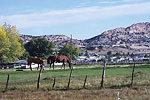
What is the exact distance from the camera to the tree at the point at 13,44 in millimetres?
108188

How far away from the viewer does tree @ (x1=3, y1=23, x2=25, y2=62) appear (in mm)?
108188

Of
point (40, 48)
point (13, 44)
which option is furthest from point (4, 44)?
point (40, 48)

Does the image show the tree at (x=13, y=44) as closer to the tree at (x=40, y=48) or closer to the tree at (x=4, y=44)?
the tree at (x=4, y=44)

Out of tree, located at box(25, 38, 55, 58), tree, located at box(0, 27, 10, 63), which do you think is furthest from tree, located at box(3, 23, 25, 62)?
tree, located at box(25, 38, 55, 58)

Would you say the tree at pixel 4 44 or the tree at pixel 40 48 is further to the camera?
the tree at pixel 40 48

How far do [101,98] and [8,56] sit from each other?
87.7 metres

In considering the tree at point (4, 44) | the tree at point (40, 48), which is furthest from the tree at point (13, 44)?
the tree at point (40, 48)

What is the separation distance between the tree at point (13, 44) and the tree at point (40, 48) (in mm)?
30632

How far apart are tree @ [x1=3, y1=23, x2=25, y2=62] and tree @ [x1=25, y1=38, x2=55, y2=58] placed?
3063cm

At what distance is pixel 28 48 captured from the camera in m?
151

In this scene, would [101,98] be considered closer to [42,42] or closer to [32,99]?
[32,99]

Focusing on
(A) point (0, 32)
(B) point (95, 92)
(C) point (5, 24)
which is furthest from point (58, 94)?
(C) point (5, 24)

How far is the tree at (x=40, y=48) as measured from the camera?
143 metres

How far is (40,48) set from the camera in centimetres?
14462
